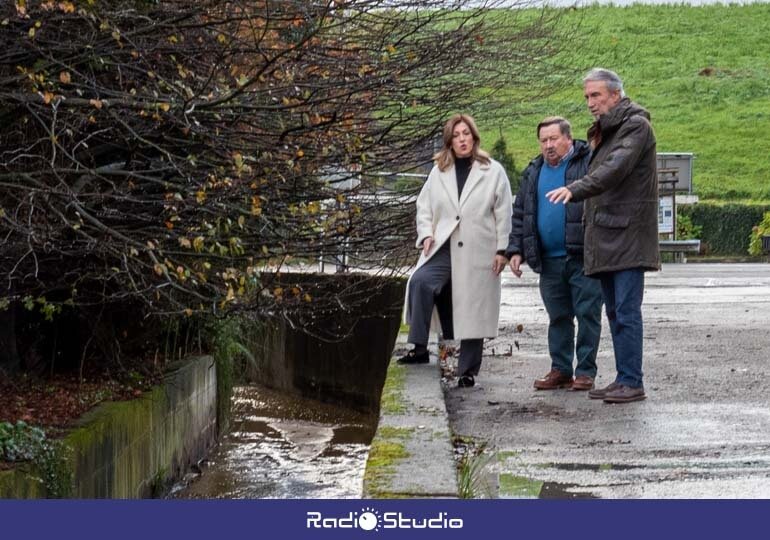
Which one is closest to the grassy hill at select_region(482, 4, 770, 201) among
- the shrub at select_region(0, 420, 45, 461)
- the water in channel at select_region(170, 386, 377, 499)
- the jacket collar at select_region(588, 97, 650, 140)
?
the water in channel at select_region(170, 386, 377, 499)

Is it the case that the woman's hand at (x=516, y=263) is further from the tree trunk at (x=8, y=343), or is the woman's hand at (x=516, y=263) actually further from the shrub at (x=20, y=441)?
the tree trunk at (x=8, y=343)

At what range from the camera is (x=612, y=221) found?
9.05 metres

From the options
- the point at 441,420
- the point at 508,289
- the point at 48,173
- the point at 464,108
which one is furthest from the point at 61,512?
the point at 508,289

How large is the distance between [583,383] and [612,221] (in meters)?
1.47

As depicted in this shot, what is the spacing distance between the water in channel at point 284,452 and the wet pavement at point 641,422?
6.17 feet

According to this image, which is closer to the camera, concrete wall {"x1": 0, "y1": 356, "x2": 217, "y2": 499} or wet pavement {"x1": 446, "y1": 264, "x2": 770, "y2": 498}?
wet pavement {"x1": 446, "y1": 264, "x2": 770, "y2": 498}

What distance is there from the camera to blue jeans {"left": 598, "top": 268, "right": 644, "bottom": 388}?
9109 millimetres

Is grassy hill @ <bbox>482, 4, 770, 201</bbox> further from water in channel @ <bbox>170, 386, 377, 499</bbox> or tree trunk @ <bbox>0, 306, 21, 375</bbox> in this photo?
tree trunk @ <bbox>0, 306, 21, 375</bbox>

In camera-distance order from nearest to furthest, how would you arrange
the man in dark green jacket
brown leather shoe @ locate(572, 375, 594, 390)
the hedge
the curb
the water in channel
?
the curb, the man in dark green jacket, brown leather shoe @ locate(572, 375, 594, 390), the water in channel, the hedge

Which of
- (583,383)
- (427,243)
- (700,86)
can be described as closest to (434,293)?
(427,243)

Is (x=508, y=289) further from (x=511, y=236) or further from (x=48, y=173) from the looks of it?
(x=48, y=173)

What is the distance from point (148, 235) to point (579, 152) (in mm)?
2854

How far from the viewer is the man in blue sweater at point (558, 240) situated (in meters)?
9.88

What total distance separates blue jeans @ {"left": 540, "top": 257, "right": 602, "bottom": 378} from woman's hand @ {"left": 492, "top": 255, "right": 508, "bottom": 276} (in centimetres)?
27
